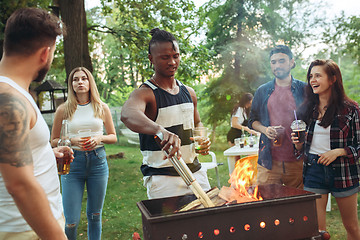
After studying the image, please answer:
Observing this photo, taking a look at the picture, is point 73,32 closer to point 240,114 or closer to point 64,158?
point 240,114

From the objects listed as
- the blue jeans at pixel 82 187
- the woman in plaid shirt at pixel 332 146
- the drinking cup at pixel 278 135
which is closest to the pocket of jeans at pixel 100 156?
the blue jeans at pixel 82 187


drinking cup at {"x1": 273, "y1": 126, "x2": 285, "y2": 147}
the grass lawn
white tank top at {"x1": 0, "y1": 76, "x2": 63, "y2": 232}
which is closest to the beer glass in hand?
white tank top at {"x1": 0, "y1": 76, "x2": 63, "y2": 232}

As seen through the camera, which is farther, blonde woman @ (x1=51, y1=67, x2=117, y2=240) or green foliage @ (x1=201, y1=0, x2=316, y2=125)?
green foliage @ (x1=201, y1=0, x2=316, y2=125)

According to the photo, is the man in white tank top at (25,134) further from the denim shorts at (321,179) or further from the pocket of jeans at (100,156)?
the denim shorts at (321,179)

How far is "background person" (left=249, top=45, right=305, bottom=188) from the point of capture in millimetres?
3369

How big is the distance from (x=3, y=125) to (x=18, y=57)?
14.2 inches

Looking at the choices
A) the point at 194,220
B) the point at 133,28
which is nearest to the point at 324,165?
the point at 194,220

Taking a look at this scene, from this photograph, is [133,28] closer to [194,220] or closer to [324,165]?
[324,165]

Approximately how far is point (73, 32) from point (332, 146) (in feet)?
21.2

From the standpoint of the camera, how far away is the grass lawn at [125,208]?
180 inches

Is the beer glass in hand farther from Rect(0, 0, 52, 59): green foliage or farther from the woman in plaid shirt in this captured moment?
Rect(0, 0, 52, 59): green foliage

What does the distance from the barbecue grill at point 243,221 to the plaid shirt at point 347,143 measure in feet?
2.88

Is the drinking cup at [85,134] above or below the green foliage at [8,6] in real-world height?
below

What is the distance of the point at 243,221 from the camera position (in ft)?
6.23
